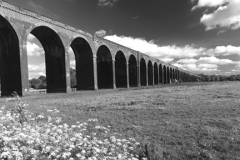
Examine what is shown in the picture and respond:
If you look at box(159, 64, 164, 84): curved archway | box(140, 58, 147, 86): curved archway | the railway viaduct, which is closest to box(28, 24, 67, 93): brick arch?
the railway viaduct

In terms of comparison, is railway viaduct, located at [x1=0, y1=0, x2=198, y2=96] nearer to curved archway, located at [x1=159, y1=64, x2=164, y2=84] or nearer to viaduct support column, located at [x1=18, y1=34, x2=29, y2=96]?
viaduct support column, located at [x1=18, y1=34, x2=29, y2=96]

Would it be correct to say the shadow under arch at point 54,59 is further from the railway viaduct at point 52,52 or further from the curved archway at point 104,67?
the curved archway at point 104,67

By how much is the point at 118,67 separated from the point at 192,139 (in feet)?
93.5

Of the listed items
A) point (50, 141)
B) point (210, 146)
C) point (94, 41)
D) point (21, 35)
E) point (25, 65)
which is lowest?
point (210, 146)

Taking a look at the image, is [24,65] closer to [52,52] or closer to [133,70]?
[52,52]

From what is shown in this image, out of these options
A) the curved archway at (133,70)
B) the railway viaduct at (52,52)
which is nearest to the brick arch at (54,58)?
the railway viaduct at (52,52)

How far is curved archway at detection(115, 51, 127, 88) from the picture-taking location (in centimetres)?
3097

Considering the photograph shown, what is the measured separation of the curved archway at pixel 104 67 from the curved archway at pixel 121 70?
13.5 ft

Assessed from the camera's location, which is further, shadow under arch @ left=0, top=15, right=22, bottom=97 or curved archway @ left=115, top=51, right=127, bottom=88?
curved archway @ left=115, top=51, right=127, bottom=88

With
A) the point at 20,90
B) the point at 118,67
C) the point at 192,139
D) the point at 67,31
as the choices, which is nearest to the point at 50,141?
the point at 192,139

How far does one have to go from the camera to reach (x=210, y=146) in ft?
11.1

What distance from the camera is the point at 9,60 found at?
1416 centimetres

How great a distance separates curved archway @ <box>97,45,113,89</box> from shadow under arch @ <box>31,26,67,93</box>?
8.44 metres

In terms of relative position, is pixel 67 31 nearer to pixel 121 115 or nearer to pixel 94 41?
pixel 94 41
